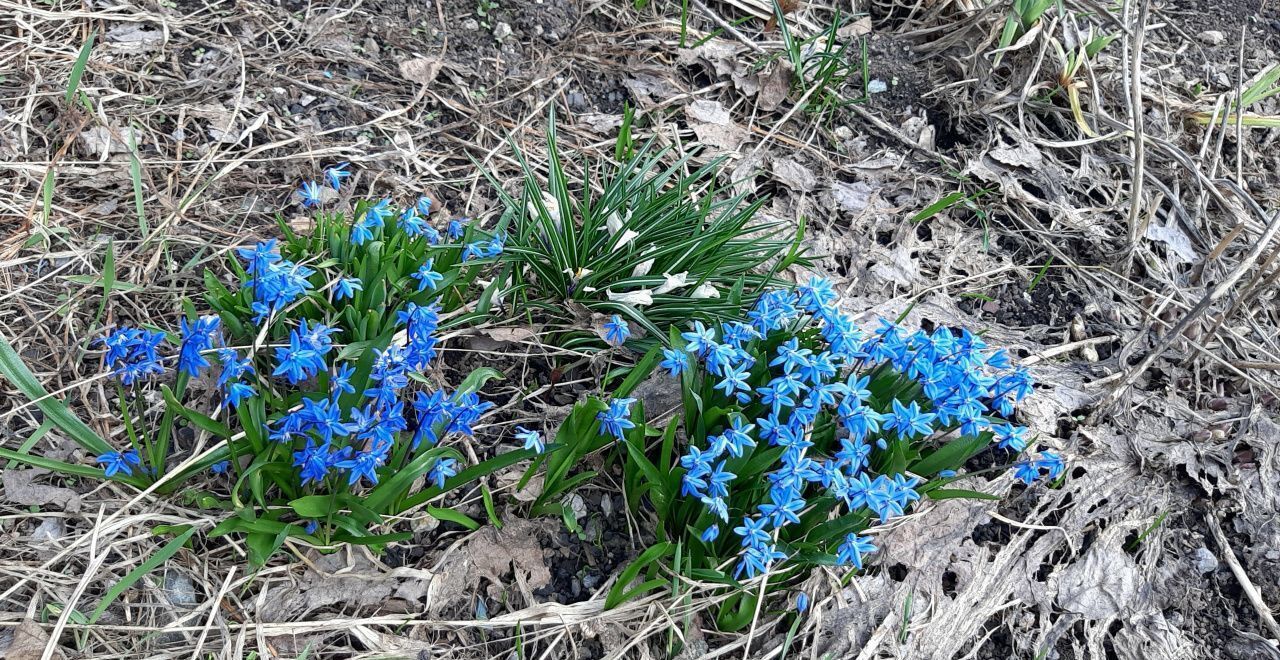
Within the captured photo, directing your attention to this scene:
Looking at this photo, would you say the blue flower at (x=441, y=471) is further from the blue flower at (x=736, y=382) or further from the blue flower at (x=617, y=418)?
the blue flower at (x=736, y=382)

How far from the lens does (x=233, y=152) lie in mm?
3127

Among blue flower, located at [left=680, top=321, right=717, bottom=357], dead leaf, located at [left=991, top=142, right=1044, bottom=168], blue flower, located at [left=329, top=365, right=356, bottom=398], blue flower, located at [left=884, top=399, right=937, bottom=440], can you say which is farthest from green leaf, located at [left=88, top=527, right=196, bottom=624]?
dead leaf, located at [left=991, top=142, right=1044, bottom=168]

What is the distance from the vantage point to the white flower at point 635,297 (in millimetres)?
2775

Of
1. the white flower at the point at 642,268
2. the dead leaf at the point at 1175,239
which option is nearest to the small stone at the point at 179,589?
the white flower at the point at 642,268

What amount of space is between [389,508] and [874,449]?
1276mm

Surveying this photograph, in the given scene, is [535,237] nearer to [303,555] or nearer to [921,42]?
[303,555]

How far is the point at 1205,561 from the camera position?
2.74 meters

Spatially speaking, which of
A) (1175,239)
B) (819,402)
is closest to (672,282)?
(819,402)

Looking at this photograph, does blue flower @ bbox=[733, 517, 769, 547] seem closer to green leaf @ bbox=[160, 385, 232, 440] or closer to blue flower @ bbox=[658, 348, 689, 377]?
blue flower @ bbox=[658, 348, 689, 377]

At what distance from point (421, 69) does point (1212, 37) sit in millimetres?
3796

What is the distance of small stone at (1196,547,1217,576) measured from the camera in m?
2.73

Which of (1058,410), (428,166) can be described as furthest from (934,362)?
(428,166)

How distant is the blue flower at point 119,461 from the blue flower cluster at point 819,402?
4.31 feet

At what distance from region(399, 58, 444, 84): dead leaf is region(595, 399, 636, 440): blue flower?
1855 millimetres
